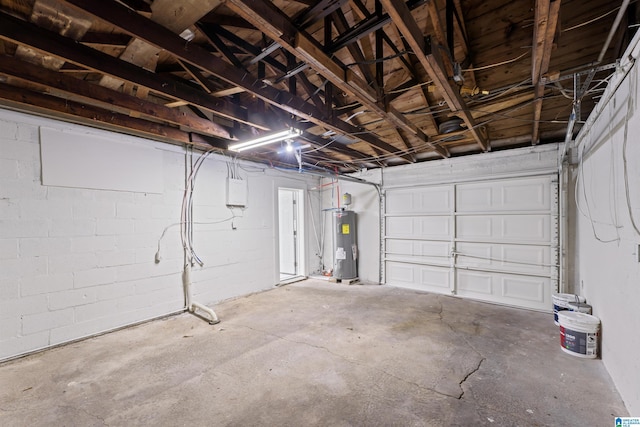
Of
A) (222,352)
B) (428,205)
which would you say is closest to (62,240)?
(222,352)

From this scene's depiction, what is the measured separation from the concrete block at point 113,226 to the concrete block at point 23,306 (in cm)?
80

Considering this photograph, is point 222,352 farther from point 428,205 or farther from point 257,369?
point 428,205

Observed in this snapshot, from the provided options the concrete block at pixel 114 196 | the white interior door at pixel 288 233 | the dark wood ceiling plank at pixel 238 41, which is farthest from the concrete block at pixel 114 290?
the white interior door at pixel 288 233

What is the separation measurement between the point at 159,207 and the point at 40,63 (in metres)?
1.88

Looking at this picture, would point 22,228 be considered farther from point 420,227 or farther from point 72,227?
point 420,227

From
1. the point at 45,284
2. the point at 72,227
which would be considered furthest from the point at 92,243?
the point at 45,284

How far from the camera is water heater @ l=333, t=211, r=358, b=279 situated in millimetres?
5504

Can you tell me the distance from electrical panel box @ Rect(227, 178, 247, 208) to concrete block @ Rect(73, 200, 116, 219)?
156 cm

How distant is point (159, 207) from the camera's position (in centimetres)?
358

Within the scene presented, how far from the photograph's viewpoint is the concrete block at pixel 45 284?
2576 millimetres

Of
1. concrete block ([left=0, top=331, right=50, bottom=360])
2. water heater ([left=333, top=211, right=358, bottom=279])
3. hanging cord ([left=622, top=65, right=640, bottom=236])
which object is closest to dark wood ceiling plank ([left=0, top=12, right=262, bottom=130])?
concrete block ([left=0, top=331, right=50, bottom=360])

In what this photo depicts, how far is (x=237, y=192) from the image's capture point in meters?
4.45

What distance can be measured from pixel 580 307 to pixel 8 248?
18.9ft

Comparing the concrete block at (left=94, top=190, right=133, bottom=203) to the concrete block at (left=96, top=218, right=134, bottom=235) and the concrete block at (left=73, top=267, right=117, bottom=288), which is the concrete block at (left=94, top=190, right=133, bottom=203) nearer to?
the concrete block at (left=96, top=218, right=134, bottom=235)
